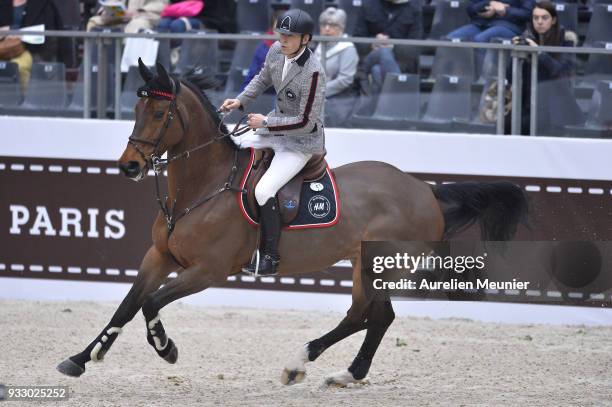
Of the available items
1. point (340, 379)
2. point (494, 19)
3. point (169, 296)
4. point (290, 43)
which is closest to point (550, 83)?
point (494, 19)

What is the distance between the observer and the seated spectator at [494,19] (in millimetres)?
10344

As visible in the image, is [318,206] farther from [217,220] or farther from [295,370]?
[295,370]

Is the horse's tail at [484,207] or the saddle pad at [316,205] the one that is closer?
the saddle pad at [316,205]

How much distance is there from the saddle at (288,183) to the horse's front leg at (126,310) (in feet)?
2.28

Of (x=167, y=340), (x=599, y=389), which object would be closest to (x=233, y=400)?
(x=167, y=340)

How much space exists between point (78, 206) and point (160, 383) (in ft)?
10.1

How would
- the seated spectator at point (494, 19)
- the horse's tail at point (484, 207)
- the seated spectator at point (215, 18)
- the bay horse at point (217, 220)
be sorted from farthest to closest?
1. the seated spectator at point (215, 18)
2. the seated spectator at point (494, 19)
3. the horse's tail at point (484, 207)
4. the bay horse at point (217, 220)

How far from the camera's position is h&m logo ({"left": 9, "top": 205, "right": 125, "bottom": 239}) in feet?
32.0

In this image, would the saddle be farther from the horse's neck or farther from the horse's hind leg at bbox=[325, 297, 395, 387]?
the horse's hind leg at bbox=[325, 297, 395, 387]

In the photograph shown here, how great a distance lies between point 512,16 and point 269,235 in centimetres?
469

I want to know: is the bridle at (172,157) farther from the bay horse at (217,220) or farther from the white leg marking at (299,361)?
the white leg marking at (299,361)

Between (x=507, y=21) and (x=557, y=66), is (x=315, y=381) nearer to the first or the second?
(x=557, y=66)

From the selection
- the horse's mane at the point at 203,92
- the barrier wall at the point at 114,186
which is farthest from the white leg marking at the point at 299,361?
the barrier wall at the point at 114,186

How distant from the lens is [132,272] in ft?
32.1
